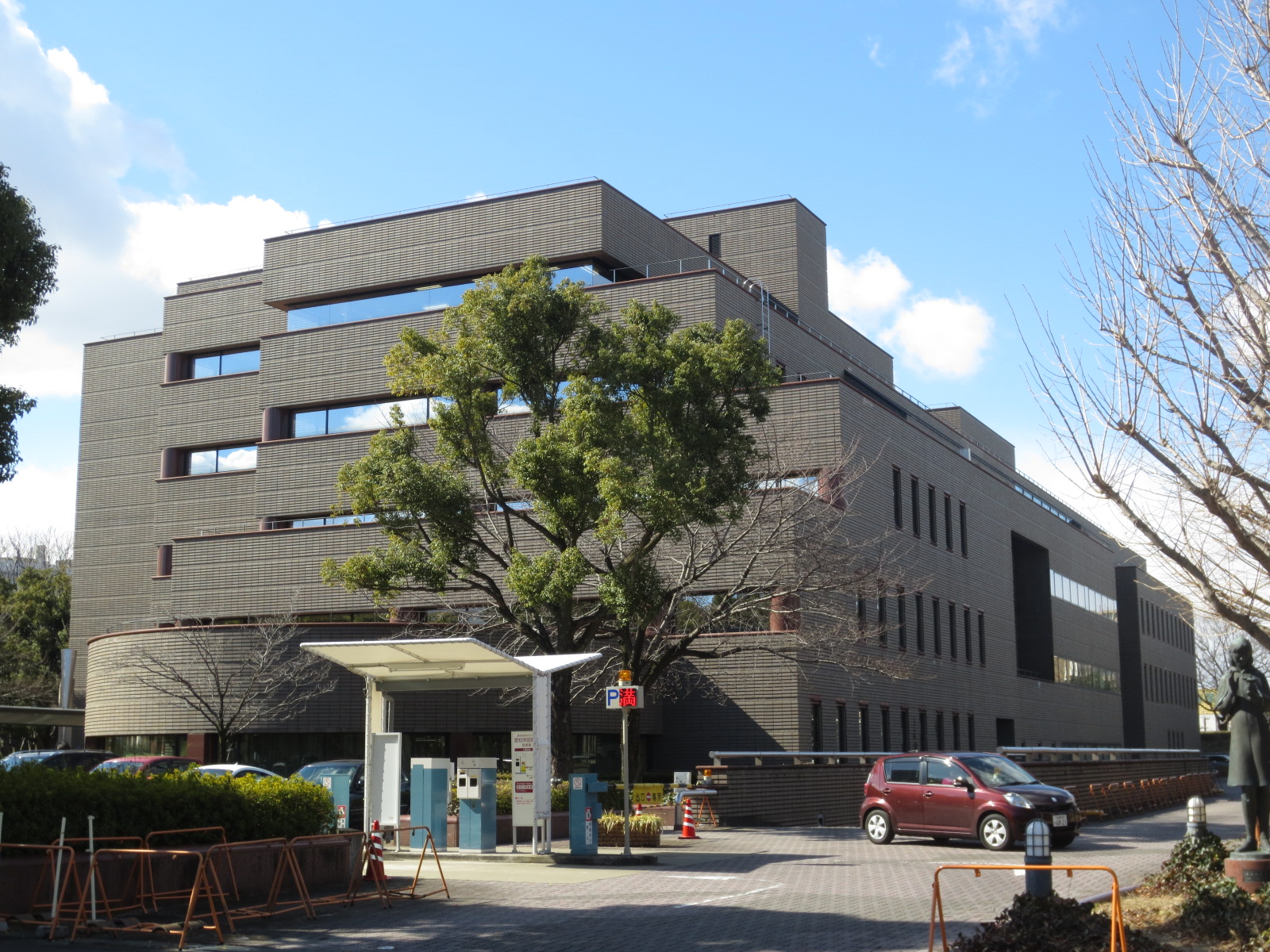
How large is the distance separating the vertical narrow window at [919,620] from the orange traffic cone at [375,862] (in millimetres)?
27805

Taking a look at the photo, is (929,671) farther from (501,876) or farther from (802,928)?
(802,928)

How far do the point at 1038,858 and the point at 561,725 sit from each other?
56.7ft

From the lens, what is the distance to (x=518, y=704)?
35.3 metres

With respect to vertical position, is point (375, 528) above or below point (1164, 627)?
above

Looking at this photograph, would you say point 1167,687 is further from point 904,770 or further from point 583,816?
point 583,816

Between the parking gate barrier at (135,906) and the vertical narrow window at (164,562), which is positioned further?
the vertical narrow window at (164,562)

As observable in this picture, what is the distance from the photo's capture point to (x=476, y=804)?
2200 cm

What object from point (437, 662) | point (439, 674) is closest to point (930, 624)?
point (439, 674)

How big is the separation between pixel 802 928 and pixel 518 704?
2151 centimetres

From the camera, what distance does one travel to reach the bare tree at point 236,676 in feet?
113

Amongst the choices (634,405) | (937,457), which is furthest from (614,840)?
(937,457)

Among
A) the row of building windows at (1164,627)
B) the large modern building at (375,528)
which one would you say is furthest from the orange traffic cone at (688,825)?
the row of building windows at (1164,627)

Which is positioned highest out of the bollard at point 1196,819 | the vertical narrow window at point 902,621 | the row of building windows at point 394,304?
the row of building windows at point 394,304

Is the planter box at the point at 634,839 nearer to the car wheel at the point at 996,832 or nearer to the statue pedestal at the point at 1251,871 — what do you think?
the car wheel at the point at 996,832
